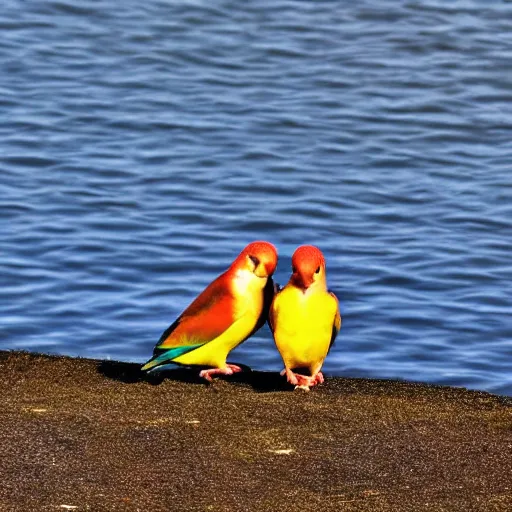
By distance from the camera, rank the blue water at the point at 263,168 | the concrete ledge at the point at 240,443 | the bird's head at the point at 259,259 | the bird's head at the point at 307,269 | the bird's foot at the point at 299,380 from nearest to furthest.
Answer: the concrete ledge at the point at 240,443, the bird's head at the point at 307,269, the bird's head at the point at 259,259, the bird's foot at the point at 299,380, the blue water at the point at 263,168

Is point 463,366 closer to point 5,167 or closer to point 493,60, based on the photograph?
point 5,167

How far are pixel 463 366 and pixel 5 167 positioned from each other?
4.79m

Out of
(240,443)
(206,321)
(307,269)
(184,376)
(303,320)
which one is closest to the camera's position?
(240,443)

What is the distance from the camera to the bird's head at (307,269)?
618 centimetres

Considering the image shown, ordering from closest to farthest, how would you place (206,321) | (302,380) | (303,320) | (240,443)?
(240,443)
(303,320)
(206,321)
(302,380)

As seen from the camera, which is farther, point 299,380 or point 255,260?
point 299,380

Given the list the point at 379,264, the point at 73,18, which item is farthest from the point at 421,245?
the point at 73,18

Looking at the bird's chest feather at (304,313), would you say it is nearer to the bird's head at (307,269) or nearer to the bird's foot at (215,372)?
the bird's head at (307,269)

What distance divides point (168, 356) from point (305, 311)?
656 millimetres

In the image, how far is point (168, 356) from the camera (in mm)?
6418

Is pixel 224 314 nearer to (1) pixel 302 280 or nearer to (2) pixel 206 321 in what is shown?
(2) pixel 206 321

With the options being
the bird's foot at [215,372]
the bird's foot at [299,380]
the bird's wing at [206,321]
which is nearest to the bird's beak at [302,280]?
the bird's wing at [206,321]

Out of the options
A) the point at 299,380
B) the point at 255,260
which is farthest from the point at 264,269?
the point at 299,380

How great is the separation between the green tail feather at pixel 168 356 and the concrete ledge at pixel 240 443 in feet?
0.40
